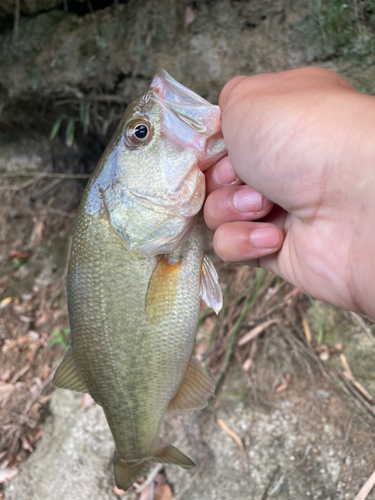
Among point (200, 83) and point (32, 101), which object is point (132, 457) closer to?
point (200, 83)

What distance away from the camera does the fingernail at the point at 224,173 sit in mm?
1330

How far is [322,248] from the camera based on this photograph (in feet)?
3.81

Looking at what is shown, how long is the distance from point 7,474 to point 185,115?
301 cm

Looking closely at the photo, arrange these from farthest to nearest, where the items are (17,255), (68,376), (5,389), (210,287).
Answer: (17,255), (5,389), (68,376), (210,287)

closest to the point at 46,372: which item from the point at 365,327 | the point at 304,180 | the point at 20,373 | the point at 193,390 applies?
the point at 20,373

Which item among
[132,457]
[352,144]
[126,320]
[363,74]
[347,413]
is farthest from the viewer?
[363,74]

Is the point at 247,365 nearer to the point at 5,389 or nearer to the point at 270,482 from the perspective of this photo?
the point at 270,482

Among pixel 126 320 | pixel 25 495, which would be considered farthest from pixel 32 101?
pixel 25 495

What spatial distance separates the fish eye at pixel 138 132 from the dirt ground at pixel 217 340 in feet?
4.75

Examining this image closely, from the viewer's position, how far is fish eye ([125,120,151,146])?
4.10 ft

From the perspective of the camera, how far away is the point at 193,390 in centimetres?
157

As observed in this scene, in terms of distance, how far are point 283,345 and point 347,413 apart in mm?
568

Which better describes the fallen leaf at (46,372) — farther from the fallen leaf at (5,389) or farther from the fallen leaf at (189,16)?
the fallen leaf at (189,16)

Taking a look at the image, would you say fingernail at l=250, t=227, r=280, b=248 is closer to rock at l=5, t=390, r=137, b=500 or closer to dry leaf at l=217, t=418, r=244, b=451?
dry leaf at l=217, t=418, r=244, b=451
